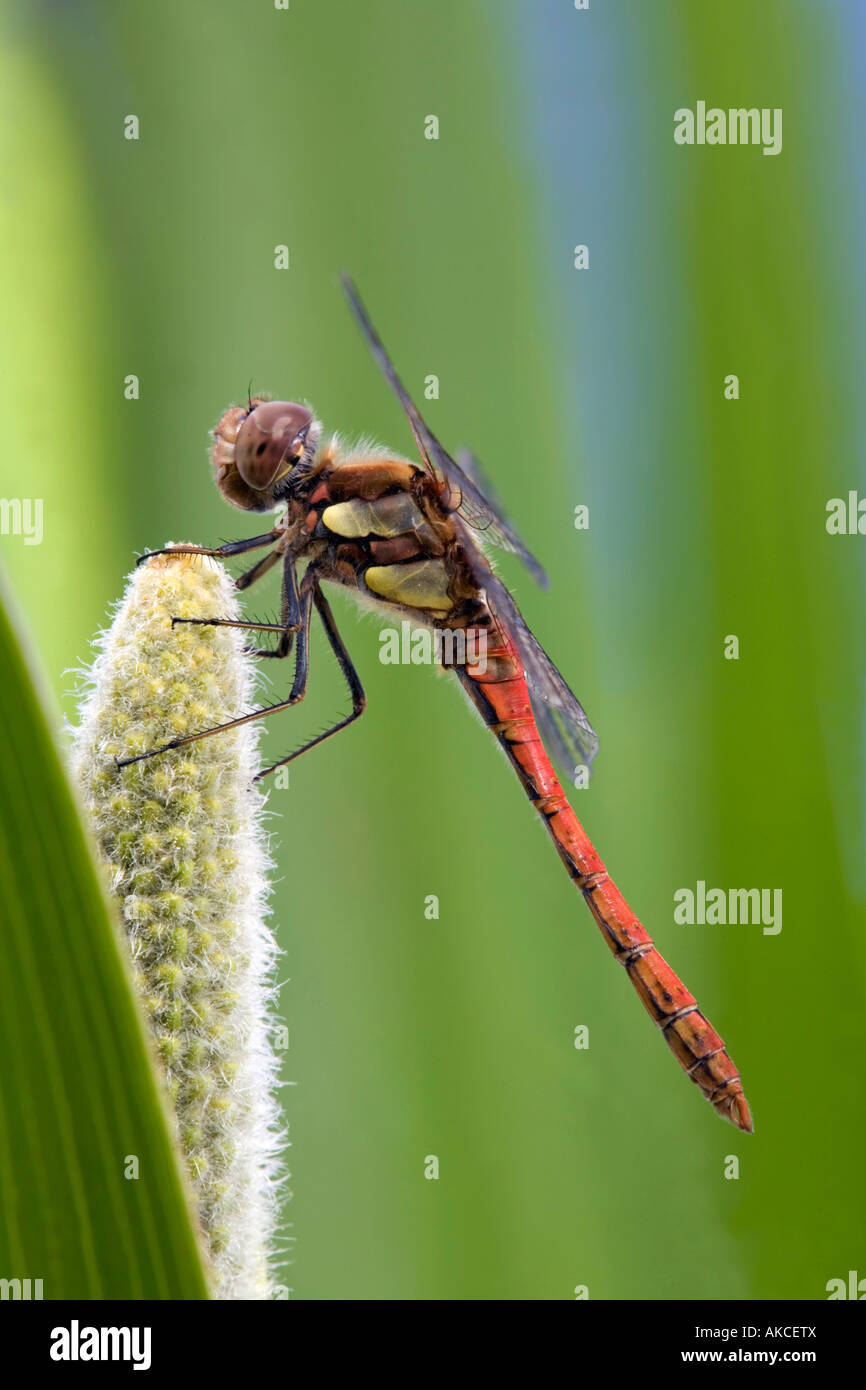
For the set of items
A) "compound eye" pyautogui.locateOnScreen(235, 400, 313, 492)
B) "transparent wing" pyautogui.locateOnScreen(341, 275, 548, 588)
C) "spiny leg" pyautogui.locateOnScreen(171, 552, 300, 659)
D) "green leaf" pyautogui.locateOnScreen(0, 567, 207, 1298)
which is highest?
"compound eye" pyautogui.locateOnScreen(235, 400, 313, 492)

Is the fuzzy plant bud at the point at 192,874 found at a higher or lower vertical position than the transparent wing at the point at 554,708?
lower

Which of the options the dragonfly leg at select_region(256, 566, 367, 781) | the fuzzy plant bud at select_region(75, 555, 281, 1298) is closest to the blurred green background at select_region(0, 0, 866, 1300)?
the dragonfly leg at select_region(256, 566, 367, 781)

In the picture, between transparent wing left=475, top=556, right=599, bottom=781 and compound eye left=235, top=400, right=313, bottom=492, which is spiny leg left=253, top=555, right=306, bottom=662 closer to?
compound eye left=235, top=400, right=313, bottom=492

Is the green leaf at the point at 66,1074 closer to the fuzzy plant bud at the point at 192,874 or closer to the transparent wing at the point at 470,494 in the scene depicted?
the fuzzy plant bud at the point at 192,874

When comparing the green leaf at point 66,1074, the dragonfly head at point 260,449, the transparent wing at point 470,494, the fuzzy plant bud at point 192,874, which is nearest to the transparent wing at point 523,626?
the transparent wing at point 470,494
